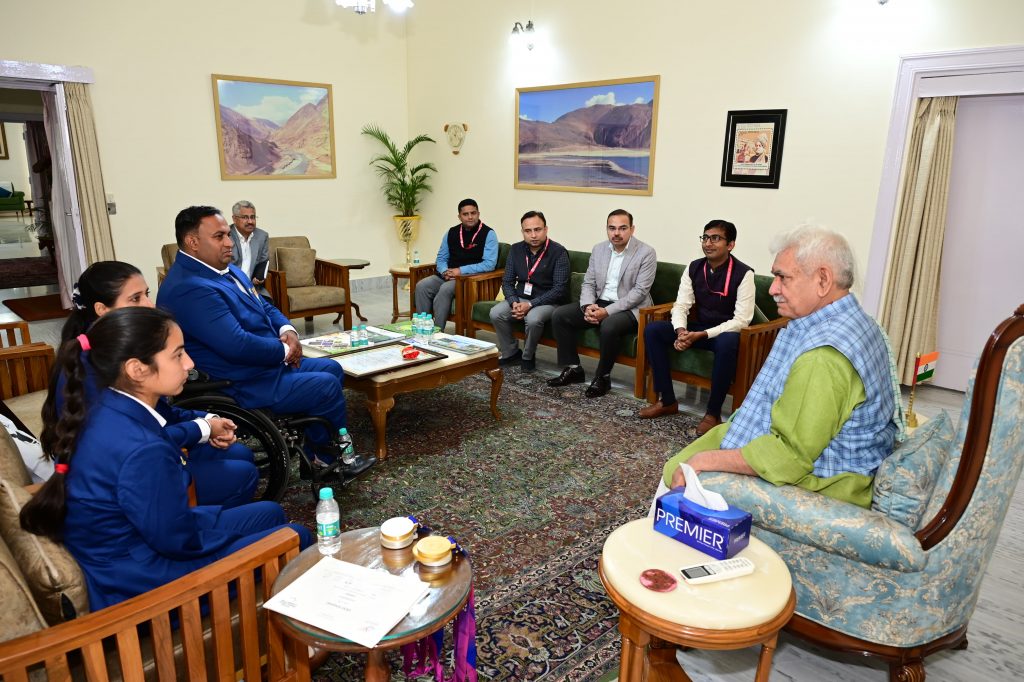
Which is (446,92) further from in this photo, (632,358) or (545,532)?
(545,532)

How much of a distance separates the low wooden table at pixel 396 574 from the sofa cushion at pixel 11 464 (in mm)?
882

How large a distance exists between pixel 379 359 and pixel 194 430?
155cm

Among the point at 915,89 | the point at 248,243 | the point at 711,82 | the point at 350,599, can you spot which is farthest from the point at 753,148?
the point at 350,599

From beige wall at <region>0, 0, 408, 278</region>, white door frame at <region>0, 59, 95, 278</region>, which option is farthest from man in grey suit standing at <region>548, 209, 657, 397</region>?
white door frame at <region>0, 59, 95, 278</region>

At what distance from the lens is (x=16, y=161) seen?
52.0ft

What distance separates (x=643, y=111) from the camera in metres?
6.07

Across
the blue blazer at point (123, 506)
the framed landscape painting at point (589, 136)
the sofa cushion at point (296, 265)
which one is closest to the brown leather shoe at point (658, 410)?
the framed landscape painting at point (589, 136)

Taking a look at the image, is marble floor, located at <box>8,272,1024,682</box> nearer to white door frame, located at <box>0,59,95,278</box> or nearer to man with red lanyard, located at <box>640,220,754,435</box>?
man with red lanyard, located at <box>640,220,754,435</box>

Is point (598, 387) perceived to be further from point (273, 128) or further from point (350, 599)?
point (273, 128)

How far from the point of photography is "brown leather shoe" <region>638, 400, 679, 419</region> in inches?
167

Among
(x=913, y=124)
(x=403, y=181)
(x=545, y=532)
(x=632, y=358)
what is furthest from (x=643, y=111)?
(x=545, y=532)

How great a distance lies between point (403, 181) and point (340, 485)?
5760 mm

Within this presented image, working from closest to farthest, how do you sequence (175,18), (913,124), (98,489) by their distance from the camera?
(98,489) → (913,124) → (175,18)

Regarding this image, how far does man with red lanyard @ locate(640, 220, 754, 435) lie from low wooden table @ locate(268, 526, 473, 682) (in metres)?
2.75
